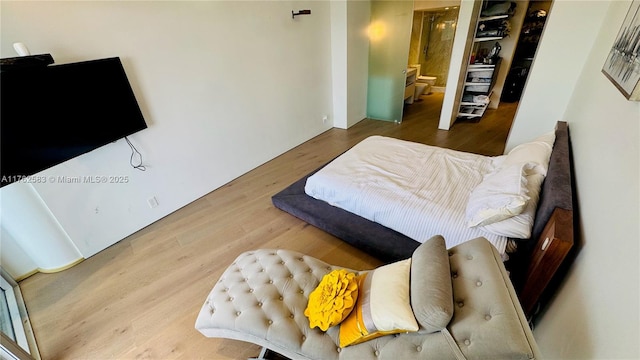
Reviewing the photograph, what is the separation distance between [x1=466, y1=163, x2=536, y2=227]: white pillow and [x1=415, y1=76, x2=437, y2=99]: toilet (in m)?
4.87

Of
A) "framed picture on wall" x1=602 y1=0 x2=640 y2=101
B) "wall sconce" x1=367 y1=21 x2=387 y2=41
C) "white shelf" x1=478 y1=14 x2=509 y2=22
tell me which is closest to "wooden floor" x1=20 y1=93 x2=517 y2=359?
"framed picture on wall" x1=602 y1=0 x2=640 y2=101

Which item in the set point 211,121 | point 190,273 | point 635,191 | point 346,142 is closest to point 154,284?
point 190,273

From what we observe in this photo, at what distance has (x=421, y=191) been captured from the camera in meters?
1.96

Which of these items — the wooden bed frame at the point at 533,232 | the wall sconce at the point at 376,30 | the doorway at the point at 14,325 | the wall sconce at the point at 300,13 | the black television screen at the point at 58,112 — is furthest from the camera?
the wall sconce at the point at 376,30

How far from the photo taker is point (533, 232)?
4.56ft

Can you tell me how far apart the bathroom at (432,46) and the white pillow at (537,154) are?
4.45m

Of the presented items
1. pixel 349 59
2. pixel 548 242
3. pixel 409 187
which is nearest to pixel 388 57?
pixel 349 59

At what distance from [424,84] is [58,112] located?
642cm

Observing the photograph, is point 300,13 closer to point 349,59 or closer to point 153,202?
point 349,59

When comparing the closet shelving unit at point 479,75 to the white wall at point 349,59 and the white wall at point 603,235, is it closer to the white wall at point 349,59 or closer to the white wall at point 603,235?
the white wall at point 349,59

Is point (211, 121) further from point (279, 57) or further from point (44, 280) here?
point (44, 280)

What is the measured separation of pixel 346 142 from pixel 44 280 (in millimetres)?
3623

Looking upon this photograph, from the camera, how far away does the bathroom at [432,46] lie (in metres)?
5.95

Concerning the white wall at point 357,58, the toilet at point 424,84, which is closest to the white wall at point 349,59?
the white wall at point 357,58
